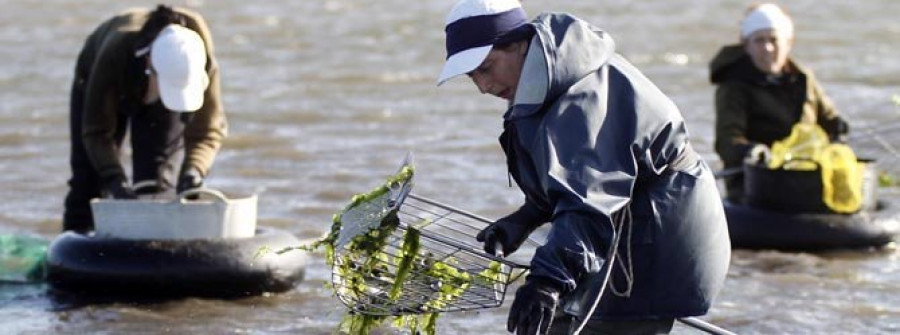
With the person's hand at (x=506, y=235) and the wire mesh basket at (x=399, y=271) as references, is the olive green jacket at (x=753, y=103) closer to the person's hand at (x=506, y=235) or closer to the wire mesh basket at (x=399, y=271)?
the person's hand at (x=506, y=235)

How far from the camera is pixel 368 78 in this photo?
1850cm

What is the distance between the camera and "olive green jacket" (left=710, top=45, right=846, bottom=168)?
432 inches

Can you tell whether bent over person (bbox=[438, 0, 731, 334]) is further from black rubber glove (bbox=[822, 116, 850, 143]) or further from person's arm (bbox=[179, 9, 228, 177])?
black rubber glove (bbox=[822, 116, 850, 143])

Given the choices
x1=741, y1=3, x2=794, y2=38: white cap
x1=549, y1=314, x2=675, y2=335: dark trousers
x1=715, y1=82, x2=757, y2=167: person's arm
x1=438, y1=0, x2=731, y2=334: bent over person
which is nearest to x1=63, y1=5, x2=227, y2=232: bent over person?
x1=715, y1=82, x2=757, y2=167: person's arm

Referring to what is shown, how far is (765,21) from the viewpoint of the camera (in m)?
10.7

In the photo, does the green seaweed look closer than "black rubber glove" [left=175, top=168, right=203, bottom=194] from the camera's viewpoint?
Yes

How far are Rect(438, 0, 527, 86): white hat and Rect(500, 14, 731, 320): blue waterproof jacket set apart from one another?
108 mm

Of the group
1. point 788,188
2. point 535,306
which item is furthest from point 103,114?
point 535,306

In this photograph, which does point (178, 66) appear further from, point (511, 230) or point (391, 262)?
point (511, 230)

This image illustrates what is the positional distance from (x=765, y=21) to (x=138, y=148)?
3.41m

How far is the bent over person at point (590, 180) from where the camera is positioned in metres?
5.12

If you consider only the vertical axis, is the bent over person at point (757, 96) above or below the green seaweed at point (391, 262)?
below

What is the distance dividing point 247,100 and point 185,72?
802 centimetres

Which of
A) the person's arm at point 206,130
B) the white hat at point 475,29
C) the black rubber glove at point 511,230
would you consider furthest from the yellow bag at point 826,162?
the white hat at point 475,29
